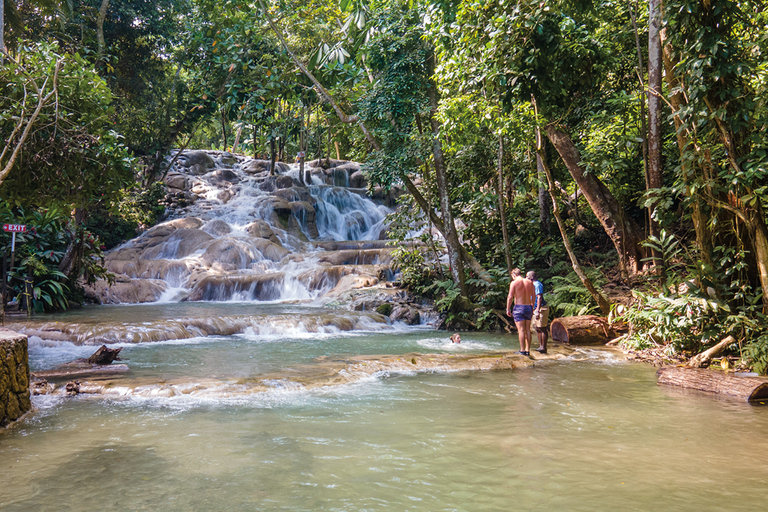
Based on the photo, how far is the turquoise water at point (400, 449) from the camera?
11.2 ft

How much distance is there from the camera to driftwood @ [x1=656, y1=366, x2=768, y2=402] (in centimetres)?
605

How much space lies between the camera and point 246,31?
14062 millimetres

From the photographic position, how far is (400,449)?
4.35m

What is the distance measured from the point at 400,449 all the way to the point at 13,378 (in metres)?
3.94

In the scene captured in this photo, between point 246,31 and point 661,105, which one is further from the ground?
point 246,31

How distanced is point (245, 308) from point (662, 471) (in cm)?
1348

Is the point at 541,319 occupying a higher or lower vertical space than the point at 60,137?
lower

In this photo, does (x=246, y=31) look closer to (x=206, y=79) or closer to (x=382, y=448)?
(x=206, y=79)

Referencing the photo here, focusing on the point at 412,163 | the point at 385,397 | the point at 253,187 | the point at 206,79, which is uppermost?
the point at 206,79

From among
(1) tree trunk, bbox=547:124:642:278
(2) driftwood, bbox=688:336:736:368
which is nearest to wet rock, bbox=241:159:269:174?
(1) tree trunk, bbox=547:124:642:278

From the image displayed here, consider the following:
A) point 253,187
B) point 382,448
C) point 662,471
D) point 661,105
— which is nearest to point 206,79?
point 253,187

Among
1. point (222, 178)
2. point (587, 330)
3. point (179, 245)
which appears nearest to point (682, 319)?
point (587, 330)

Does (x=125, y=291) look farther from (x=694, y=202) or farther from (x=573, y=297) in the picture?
(x=694, y=202)

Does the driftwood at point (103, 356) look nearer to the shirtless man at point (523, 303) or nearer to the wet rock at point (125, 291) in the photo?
the shirtless man at point (523, 303)
